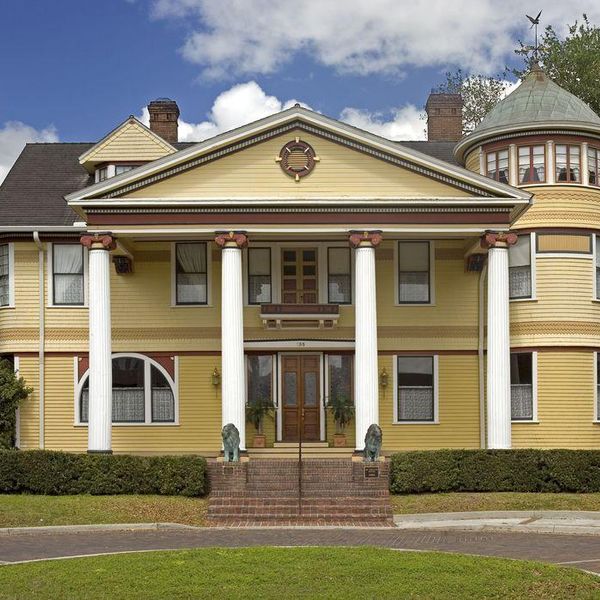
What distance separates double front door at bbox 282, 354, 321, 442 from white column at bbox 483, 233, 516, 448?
569 centimetres

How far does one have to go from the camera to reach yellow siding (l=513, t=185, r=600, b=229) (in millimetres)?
28875

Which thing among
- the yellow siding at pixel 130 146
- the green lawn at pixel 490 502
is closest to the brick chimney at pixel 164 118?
the yellow siding at pixel 130 146

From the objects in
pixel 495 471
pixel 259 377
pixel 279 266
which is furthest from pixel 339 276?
pixel 495 471

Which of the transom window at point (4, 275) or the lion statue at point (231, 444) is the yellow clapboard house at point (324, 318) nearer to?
the transom window at point (4, 275)

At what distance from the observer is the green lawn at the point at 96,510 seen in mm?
21406

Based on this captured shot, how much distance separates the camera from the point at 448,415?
29.9 m

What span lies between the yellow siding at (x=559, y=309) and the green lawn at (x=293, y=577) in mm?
14180

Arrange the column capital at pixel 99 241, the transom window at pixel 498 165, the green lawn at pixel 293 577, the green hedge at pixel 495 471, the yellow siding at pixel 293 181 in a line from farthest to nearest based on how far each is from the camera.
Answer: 1. the transom window at pixel 498 165
2. the yellow siding at pixel 293 181
3. the column capital at pixel 99 241
4. the green hedge at pixel 495 471
5. the green lawn at pixel 293 577

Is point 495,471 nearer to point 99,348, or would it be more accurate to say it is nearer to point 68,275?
point 99,348

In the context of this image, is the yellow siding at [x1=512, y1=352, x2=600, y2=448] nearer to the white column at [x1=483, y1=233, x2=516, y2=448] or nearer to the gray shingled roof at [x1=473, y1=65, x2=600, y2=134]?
the white column at [x1=483, y1=233, x2=516, y2=448]

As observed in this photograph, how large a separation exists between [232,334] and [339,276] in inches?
203

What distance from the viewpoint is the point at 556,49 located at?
47250mm

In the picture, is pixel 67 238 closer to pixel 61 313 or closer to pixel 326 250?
pixel 61 313

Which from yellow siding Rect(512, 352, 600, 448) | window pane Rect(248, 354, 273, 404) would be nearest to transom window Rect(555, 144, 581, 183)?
yellow siding Rect(512, 352, 600, 448)
